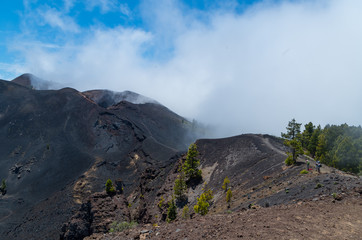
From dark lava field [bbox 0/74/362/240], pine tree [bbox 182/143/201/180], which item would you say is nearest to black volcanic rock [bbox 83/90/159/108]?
dark lava field [bbox 0/74/362/240]

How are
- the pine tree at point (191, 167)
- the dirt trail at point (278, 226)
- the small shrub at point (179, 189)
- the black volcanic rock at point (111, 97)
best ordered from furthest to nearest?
the black volcanic rock at point (111, 97) → the pine tree at point (191, 167) → the small shrub at point (179, 189) → the dirt trail at point (278, 226)

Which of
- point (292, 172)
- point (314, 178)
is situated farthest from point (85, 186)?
point (314, 178)

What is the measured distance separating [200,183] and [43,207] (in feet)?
103

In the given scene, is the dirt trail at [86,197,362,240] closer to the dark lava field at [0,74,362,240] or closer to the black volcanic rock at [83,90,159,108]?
the dark lava field at [0,74,362,240]

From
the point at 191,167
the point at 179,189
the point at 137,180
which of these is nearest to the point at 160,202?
the point at 179,189

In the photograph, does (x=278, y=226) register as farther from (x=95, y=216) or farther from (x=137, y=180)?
(x=137, y=180)

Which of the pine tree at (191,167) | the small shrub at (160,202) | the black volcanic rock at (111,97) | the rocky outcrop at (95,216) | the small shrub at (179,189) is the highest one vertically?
the black volcanic rock at (111,97)

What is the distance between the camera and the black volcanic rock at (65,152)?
47438 millimetres

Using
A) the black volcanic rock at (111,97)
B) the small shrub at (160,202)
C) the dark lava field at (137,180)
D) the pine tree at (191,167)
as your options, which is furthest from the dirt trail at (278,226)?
the black volcanic rock at (111,97)

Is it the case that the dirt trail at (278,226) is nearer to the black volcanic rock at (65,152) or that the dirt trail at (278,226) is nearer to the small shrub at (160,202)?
the small shrub at (160,202)

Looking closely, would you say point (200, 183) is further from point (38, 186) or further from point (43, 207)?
point (38, 186)

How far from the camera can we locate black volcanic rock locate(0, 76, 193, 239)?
47.4 meters

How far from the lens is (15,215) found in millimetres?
48625

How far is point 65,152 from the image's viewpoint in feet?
227
